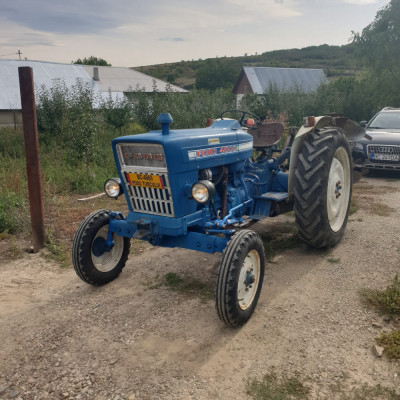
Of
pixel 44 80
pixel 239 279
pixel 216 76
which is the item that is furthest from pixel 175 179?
pixel 216 76

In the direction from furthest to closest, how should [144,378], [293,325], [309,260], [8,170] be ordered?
[8,170] → [309,260] → [293,325] → [144,378]

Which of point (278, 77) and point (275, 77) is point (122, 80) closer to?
point (275, 77)

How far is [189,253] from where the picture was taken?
203 inches

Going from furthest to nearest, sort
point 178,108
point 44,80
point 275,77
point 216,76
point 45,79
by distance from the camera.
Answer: point 216,76 → point 275,77 → point 45,79 → point 44,80 → point 178,108

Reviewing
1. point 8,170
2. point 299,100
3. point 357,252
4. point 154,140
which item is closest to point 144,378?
point 154,140

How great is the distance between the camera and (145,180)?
377cm

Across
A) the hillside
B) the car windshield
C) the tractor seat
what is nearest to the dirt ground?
the tractor seat

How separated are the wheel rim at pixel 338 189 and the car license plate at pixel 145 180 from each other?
2330 millimetres

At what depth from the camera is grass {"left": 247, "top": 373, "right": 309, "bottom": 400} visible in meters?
2.60

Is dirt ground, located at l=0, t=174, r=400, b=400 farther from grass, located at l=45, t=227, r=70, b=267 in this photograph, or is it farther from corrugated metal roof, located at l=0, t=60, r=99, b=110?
corrugated metal roof, located at l=0, t=60, r=99, b=110

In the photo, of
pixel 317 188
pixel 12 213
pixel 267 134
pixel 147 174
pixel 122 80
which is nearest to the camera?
pixel 147 174

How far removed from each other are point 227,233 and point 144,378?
1.41 meters

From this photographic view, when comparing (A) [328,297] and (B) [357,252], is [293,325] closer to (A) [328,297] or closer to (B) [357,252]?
(A) [328,297]

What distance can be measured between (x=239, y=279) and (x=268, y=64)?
254 ft
